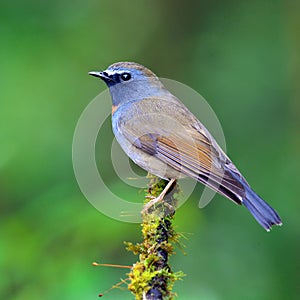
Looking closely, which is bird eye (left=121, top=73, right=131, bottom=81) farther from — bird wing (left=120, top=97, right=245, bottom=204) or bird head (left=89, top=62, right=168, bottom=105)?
bird wing (left=120, top=97, right=245, bottom=204)

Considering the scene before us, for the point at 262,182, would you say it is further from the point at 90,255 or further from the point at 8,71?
the point at 8,71

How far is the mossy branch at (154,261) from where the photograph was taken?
2949mm

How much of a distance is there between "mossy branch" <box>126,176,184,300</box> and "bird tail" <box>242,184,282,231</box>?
2.48 feet

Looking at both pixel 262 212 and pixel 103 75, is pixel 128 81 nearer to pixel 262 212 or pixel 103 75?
pixel 103 75

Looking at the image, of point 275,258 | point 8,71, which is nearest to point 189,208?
point 275,258

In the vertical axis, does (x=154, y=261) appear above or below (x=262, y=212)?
above

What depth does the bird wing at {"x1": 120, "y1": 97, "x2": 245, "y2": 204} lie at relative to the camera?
4.63 meters

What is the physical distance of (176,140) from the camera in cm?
497

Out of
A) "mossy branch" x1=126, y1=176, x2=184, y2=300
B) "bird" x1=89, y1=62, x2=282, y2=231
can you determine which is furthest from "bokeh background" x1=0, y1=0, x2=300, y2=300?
"mossy branch" x1=126, y1=176, x2=184, y2=300

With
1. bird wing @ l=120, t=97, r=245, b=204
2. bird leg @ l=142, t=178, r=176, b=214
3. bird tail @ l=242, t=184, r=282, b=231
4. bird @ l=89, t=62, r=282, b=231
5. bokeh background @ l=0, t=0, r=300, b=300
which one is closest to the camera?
bird leg @ l=142, t=178, r=176, b=214

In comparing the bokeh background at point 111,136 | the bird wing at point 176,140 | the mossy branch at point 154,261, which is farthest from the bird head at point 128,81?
the mossy branch at point 154,261

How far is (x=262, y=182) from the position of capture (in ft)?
21.9

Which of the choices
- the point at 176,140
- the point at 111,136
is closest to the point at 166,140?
the point at 176,140

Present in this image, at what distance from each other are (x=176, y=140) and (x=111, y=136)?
8.48 ft
